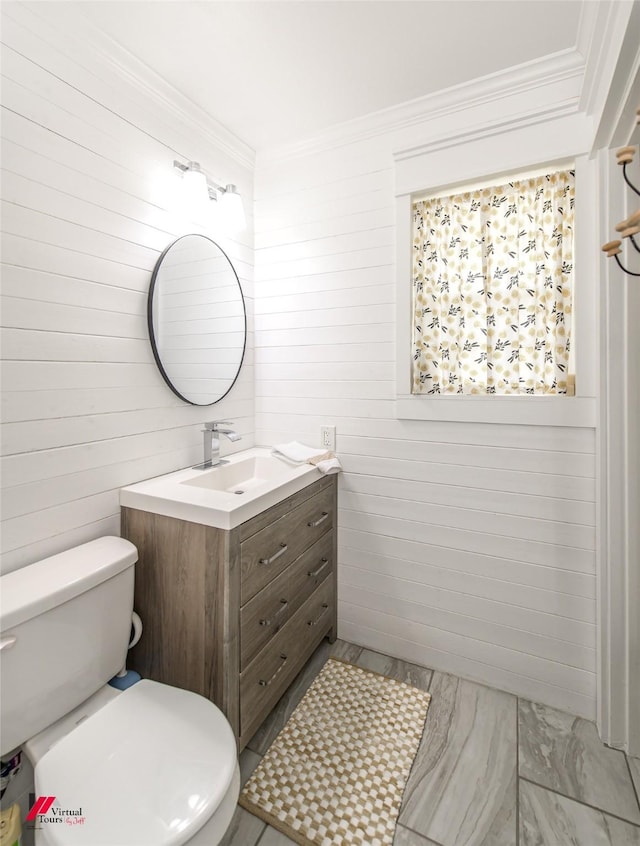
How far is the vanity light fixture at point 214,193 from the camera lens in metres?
1.67

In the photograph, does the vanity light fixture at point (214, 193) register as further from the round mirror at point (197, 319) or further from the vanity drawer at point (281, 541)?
the vanity drawer at point (281, 541)

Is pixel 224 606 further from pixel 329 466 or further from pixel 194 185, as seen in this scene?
pixel 194 185

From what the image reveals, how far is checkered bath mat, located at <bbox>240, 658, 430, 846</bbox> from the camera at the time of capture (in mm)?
1225

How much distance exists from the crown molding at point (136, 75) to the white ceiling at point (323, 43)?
0.02m

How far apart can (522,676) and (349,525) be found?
954mm

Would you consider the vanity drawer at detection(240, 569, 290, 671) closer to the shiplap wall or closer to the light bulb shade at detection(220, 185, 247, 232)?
the shiplap wall

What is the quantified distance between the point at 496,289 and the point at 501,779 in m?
1.79

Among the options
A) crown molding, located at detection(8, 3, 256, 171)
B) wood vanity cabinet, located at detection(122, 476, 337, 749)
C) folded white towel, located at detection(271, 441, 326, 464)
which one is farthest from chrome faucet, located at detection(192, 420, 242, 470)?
crown molding, located at detection(8, 3, 256, 171)

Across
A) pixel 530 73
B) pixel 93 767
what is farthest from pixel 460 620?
pixel 530 73

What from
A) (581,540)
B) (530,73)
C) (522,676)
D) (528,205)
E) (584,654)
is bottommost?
(522,676)

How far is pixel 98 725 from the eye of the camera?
1.06 m

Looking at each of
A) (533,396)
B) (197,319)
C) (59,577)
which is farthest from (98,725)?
(533,396)

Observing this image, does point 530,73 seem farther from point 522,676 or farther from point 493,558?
point 522,676

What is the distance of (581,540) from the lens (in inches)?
62.1
